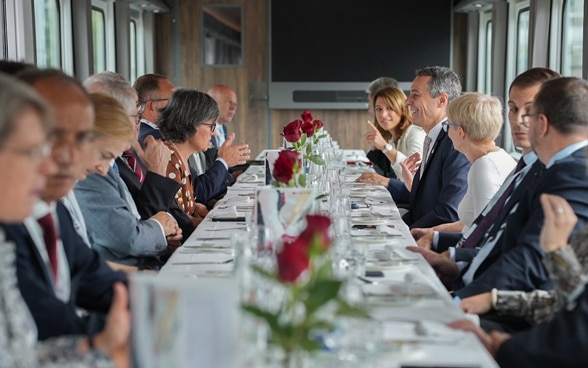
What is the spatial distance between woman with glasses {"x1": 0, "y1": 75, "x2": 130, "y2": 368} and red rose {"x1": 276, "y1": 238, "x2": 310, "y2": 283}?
398 millimetres

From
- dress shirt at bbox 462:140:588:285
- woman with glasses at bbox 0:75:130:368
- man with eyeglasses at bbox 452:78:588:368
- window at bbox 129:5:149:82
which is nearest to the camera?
woman with glasses at bbox 0:75:130:368

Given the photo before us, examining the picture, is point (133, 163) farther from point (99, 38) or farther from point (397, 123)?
point (99, 38)

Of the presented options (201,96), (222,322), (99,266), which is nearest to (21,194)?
(222,322)

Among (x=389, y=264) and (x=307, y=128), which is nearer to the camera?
(x=389, y=264)

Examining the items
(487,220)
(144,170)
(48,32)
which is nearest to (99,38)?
(48,32)

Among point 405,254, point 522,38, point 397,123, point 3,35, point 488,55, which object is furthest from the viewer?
point 488,55

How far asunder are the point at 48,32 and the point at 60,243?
648 cm

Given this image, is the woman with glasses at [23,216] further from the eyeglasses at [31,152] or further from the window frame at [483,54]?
the window frame at [483,54]

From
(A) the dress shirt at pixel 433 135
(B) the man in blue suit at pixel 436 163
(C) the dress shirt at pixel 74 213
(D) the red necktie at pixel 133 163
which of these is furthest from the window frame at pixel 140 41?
(C) the dress shirt at pixel 74 213

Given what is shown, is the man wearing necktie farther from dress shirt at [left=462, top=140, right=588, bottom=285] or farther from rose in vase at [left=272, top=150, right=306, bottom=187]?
rose in vase at [left=272, top=150, right=306, bottom=187]

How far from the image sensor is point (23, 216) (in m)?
1.67

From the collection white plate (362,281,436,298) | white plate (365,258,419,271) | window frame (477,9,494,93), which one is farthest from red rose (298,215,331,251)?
window frame (477,9,494,93)

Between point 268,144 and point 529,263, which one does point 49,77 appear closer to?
point 529,263

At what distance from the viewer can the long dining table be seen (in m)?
1.93
